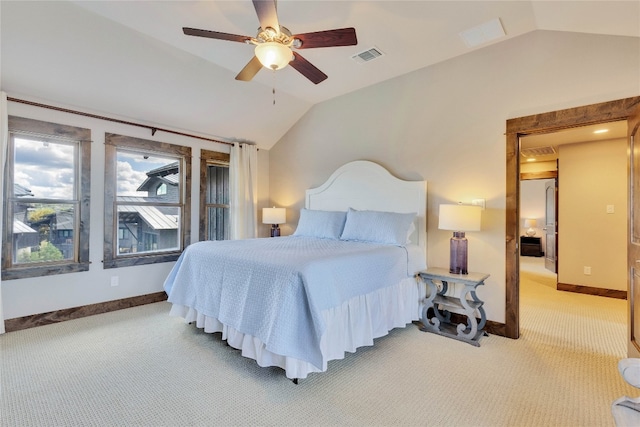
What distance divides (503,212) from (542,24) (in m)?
1.73

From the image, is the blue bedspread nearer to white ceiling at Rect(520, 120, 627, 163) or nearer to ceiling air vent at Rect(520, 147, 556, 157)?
white ceiling at Rect(520, 120, 627, 163)

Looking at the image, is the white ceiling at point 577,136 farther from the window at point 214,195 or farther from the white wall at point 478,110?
the window at point 214,195

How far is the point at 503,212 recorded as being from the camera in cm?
308

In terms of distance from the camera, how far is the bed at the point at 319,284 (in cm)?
207

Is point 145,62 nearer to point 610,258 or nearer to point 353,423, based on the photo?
point 353,423

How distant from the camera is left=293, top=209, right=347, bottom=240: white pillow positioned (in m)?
3.89

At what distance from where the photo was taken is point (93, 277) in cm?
365

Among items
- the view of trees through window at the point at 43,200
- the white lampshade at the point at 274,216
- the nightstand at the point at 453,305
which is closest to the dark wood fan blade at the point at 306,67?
the nightstand at the point at 453,305

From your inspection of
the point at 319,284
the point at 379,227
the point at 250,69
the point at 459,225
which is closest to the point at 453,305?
the point at 459,225

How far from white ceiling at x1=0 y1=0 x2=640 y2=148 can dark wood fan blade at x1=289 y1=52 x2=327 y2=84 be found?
0.50 m

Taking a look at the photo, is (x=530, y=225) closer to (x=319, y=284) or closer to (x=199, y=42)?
(x=319, y=284)

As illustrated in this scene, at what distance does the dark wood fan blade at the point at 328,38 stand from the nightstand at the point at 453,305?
2.28 metres

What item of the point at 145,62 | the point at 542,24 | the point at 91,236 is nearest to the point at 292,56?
the point at 145,62

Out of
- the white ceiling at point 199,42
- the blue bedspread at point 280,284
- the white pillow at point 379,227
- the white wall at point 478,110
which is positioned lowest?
the blue bedspread at point 280,284
